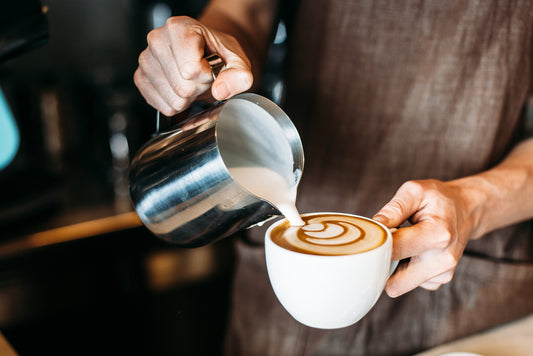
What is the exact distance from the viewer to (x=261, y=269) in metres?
1.16

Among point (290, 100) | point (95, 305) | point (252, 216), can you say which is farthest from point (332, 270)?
point (95, 305)

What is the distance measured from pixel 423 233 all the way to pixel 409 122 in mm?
427

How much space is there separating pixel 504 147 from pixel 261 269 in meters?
0.63

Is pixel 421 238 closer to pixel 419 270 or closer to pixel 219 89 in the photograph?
pixel 419 270

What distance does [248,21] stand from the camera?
3.60 feet

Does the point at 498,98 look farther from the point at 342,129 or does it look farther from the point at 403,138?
the point at 342,129

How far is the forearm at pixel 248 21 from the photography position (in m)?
1.04

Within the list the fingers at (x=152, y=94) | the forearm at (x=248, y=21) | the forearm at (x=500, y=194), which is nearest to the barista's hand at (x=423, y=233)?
the forearm at (x=500, y=194)

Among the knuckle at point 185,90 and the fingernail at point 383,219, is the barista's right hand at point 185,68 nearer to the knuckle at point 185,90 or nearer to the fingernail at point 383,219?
the knuckle at point 185,90

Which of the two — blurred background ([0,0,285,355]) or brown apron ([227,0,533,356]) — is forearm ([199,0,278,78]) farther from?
blurred background ([0,0,285,355])

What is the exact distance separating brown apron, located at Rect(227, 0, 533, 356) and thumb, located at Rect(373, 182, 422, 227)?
345 mm

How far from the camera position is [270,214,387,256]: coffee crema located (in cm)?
65

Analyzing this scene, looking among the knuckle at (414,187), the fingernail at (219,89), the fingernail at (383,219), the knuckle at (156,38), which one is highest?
the knuckle at (156,38)

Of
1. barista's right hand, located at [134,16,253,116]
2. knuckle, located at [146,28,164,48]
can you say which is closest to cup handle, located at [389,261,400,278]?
barista's right hand, located at [134,16,253,116]
